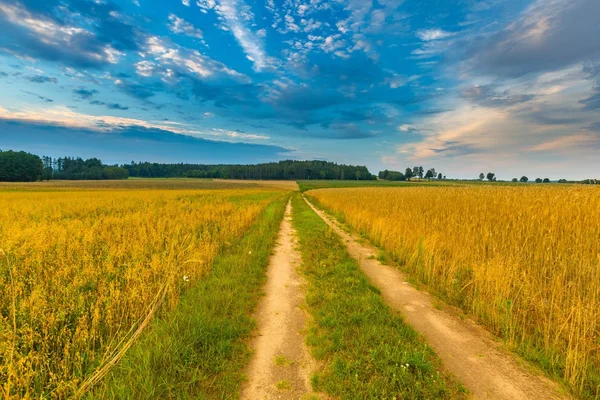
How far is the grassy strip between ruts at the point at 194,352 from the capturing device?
3.27m

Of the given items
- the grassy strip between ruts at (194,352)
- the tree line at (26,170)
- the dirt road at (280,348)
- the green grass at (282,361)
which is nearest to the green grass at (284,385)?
the dirt road at (280,348)

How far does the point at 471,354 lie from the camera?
4199 millimetres

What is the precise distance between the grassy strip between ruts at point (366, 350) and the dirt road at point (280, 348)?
0.27 meters

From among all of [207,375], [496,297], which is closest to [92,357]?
[207,375]

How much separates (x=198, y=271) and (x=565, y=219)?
11163mm

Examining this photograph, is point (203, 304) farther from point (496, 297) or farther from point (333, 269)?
point (496, 297)

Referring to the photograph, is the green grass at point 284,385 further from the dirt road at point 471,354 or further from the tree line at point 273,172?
the tree line at point 273,172

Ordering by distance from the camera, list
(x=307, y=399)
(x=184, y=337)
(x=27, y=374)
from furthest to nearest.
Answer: (x=184, y=337), (x=307, y=399), (x=27, y=374)

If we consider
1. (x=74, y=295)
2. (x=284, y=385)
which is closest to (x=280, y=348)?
(x=284, y=385)

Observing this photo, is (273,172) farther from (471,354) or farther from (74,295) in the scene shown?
(471,354)

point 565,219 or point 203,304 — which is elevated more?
point 565,219

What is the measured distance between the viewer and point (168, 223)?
13117mm

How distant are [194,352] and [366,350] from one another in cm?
286

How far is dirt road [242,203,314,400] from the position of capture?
3488 mm
